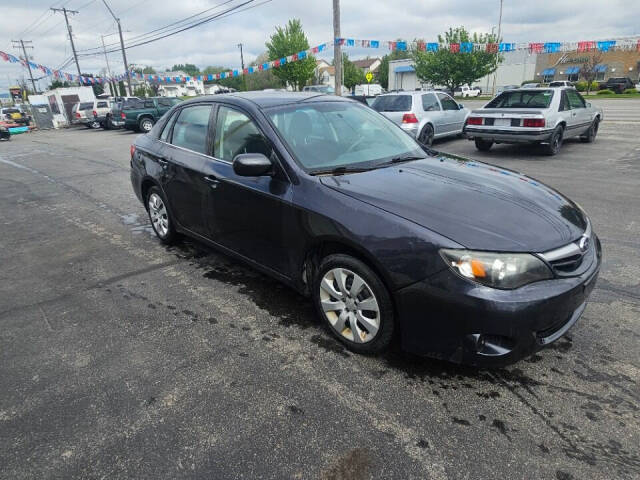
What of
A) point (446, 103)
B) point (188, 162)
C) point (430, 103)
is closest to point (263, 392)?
point (188, 162)

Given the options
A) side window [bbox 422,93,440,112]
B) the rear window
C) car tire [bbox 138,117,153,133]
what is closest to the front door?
the rear window

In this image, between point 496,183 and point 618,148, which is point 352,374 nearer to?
point 496,183

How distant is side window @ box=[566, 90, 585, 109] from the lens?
396 inches

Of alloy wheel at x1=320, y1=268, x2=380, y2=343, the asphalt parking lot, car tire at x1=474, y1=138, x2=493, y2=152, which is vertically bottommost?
the asphalt parking lot

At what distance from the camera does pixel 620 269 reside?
3.94 m

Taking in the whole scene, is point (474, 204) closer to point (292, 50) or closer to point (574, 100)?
point (574, 100)

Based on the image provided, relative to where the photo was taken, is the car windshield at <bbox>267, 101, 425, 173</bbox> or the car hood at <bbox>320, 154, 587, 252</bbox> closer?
the car hood at <bbox>320, 154, 587, 252</bbox>

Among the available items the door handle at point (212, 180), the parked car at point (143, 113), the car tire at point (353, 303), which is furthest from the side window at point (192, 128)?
the parked car at point (143, 113)

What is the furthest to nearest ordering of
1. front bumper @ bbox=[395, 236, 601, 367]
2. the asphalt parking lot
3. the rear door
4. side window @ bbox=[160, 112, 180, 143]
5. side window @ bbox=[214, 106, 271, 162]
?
side window @ bbox=[160, 112, 180, 143] < the rear door < side window @ bbox=[214, 106, 271, 162] < front bumper @ bbox=[395, 236, 601, 367] < the asphalt parking lot

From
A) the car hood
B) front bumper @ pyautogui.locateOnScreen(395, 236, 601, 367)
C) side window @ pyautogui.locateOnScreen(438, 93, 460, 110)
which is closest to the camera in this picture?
front bumper @ pyautogui.locateOnScreen(395, 236, 601, 367)

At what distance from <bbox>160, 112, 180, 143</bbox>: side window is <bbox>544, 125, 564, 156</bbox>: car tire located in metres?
8.26

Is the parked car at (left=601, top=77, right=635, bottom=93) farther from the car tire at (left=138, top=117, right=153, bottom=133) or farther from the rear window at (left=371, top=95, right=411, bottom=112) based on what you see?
the car tire at (left=138, top=117, right=153, bottom=133)

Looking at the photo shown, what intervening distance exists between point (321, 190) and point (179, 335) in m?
1.49

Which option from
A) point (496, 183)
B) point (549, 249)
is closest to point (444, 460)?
point (549, 249)
